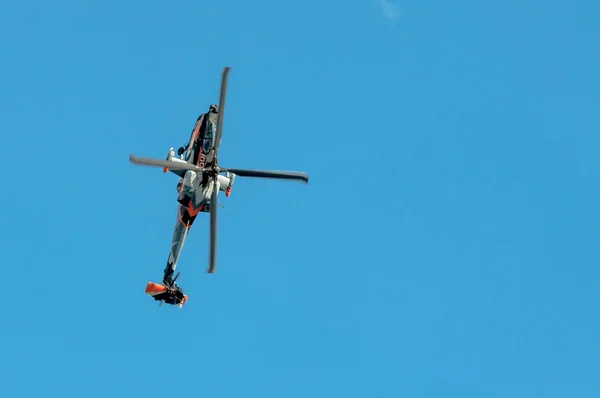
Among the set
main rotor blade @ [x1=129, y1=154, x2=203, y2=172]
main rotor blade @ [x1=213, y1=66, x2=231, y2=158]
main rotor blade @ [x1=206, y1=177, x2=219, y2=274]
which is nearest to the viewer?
main rotor blade @ [x1=129, y1=154, x2=203, y2=172]

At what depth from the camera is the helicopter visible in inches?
3024

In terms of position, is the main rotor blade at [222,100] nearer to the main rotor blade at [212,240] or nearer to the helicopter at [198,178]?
the helicopter at [198,178]

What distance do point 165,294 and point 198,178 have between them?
1384 cm

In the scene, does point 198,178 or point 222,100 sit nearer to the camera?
point 222,100

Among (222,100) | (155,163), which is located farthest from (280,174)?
(155,163)

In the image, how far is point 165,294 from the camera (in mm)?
89812

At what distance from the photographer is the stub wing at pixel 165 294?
3521 inches

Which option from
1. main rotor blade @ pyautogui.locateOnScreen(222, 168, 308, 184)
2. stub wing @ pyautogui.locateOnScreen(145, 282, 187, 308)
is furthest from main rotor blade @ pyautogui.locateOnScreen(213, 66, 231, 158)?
stub wing @ pyautogui.locateOnScreen(145, 282, 187, 308)

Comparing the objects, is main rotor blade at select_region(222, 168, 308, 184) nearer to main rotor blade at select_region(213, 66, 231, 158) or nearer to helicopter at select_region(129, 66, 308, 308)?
helicopter at select_region(129, 66, 308, 308)

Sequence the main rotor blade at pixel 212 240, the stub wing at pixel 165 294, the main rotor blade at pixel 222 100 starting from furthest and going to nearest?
the stub wing at pixel 165 294, the main rotor blade at pixel 222 100, the main rotor blade at pixel 212 240

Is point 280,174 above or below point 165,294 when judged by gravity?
above

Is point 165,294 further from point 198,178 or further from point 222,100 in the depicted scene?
point 222,100

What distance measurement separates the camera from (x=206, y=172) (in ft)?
268

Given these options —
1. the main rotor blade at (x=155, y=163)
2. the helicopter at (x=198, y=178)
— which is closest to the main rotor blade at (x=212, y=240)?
the helicopter at (x=198, y=178)
